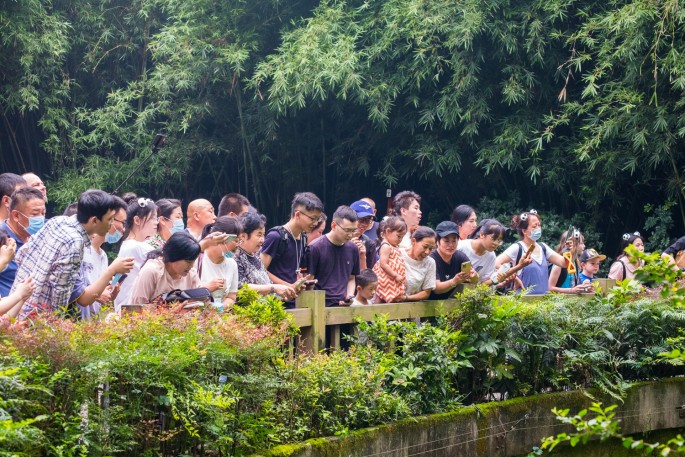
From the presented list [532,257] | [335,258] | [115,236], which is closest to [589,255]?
[532,257]

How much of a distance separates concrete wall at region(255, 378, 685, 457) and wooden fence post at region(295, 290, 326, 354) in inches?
28.0

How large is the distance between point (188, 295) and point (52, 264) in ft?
2.44

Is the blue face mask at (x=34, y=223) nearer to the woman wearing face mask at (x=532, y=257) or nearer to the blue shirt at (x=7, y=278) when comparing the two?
the blue shirt at (x=7, y=278)

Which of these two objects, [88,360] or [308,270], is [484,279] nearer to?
[308,270]

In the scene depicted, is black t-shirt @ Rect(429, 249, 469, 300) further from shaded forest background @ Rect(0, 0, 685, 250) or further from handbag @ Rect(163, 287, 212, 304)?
shaded forest background @ Rect(0, 0, 685, 250)

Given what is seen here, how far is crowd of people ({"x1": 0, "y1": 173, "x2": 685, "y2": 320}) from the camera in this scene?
5.36 meters

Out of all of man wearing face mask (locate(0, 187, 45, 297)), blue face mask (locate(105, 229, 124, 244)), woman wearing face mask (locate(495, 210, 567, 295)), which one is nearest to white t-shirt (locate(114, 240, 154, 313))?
blue face mask (locate(105, 229, 124, 244))

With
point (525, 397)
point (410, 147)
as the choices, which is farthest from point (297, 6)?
point (525, 397)

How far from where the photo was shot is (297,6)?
17.0m

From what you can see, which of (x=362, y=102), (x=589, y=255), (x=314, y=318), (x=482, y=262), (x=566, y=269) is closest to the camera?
(x=314, y=318)

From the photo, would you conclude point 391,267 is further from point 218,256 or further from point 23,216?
point 23,216

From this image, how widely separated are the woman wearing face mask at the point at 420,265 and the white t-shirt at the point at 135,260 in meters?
1.90

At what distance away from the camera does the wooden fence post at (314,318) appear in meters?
6.16

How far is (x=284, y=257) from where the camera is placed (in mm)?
7035
